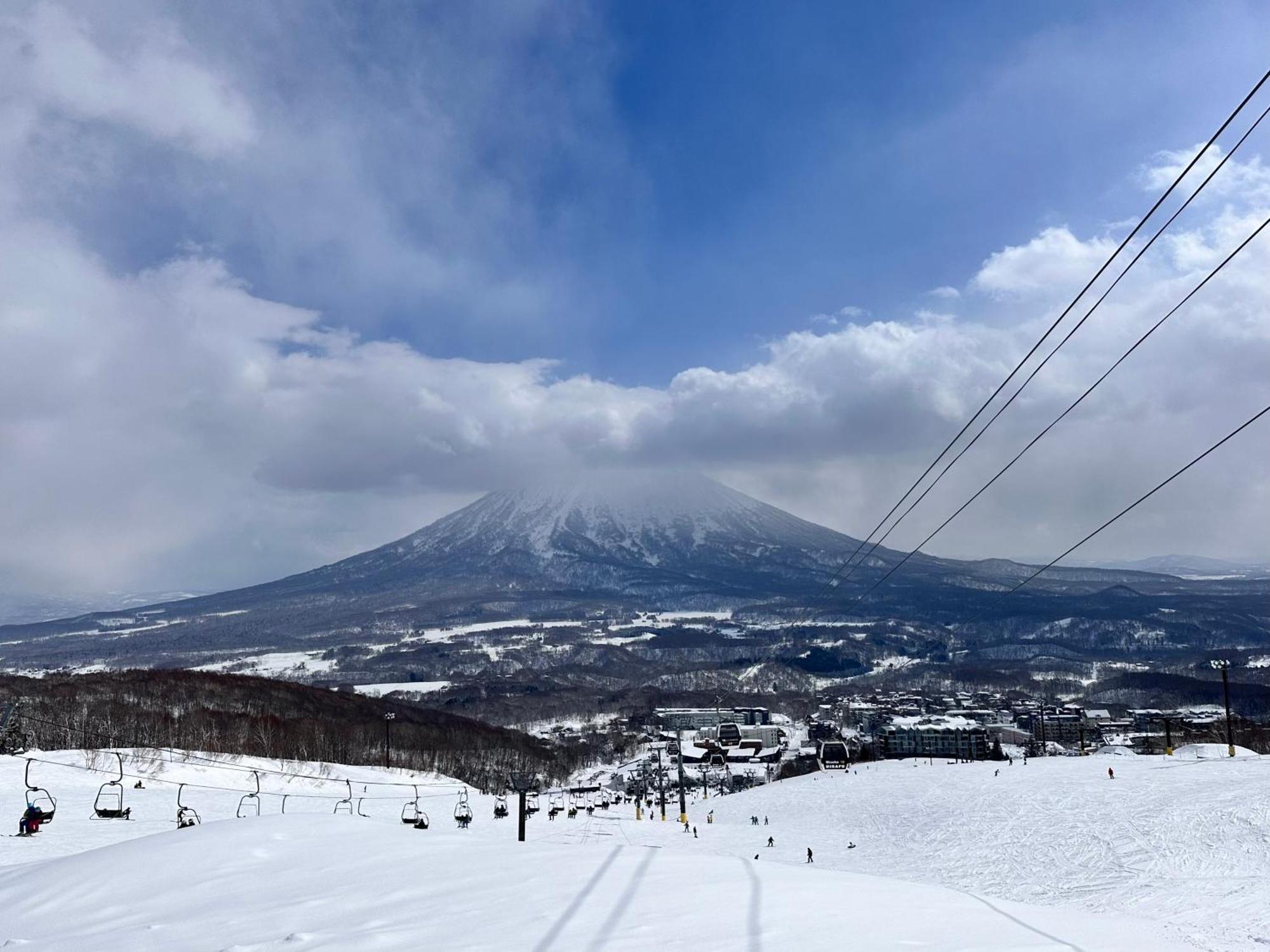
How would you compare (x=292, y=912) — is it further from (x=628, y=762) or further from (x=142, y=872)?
(x=628, y=762)

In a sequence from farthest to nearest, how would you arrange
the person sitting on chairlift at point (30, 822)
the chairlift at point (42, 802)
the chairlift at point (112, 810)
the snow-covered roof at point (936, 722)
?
1. the snow-covered roof at point (936, 722)
2. the chairlift at point (112, 810)
3. the chairlift at point (42, 802)
4. the person sitting on chairlift at point (30, 822)

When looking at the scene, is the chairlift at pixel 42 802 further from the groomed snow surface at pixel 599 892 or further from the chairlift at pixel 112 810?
the chairlift at pixel 112 810

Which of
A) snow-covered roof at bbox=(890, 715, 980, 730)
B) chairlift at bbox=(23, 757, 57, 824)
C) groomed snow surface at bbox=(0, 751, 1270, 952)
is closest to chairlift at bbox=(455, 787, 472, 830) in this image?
groomed snow surface at bbox=(0, 751, 1270, 952)

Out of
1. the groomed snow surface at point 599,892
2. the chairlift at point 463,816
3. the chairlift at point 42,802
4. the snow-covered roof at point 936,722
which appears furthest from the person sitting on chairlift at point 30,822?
the snow-covered roof at point 936,722

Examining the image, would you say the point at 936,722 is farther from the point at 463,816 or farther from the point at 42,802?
the point at 42,802

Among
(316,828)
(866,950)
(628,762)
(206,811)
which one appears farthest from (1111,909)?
(628,762)

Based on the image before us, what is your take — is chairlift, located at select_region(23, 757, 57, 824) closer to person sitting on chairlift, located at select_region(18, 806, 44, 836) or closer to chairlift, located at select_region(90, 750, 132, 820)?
person sitting on chairlift, located at select_region(18, 806, 44, 836)

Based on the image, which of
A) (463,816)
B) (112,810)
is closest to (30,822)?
(112,810)

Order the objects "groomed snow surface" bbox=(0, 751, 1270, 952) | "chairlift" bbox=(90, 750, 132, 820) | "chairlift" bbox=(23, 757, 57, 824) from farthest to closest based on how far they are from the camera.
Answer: "chairlift" bbox=(90, 750, 132, 820) → "chairlift" bbox=(23, 757, 57, 824) → "groomed snow surface" bbox=(0, 751, 1270, 952)
